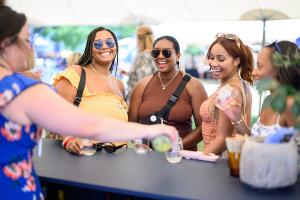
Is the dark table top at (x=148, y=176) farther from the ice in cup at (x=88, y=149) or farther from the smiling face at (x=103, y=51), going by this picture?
the smiling face at (x=103, y=51)

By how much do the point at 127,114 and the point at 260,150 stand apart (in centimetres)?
135

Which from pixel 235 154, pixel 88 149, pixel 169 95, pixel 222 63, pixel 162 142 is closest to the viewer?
pixel 162 142

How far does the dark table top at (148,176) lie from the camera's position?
153 centimetres

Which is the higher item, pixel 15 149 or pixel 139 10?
pixel 139 10

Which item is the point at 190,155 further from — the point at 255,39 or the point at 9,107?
the point at 255,39

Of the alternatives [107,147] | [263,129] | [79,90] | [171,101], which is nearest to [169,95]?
[171,101]

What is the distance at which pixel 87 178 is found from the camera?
169 cm

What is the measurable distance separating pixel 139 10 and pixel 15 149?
5.05 meters

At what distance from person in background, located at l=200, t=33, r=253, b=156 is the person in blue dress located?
37.9 inches

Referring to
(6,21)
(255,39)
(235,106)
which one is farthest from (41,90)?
(255,39)

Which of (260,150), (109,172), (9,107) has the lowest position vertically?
(109,172)

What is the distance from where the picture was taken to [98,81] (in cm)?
269

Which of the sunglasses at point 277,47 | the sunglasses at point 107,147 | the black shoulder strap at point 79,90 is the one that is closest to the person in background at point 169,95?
A: the black shoulder strap at point 79,90

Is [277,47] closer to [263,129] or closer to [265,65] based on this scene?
[265,65]
